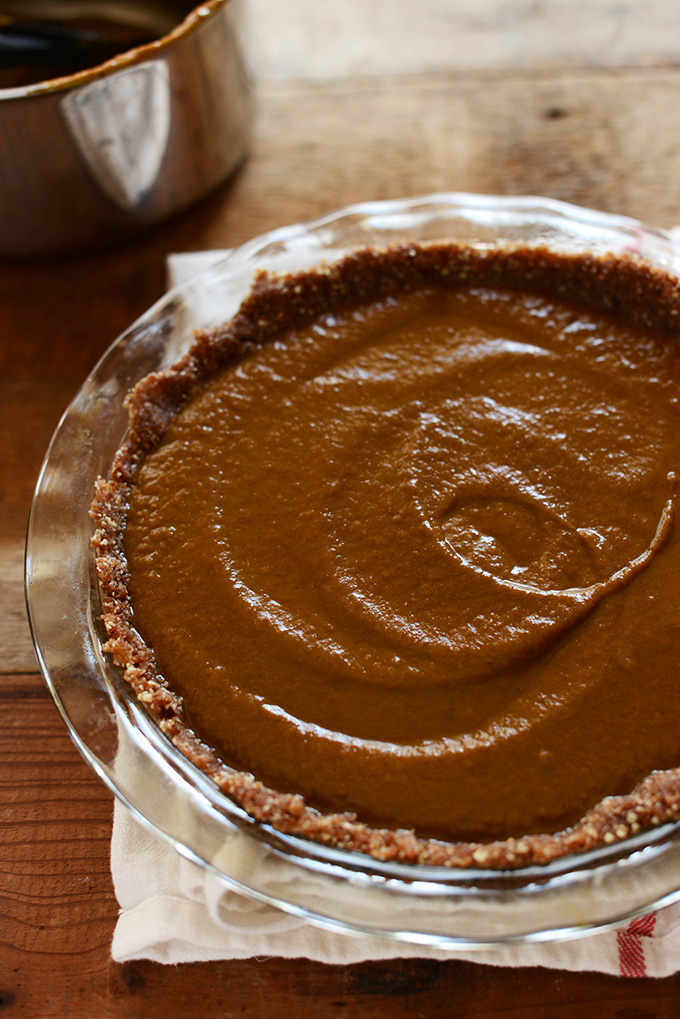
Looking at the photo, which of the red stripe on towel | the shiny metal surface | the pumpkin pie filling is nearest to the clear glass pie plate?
the pumpkin pie filling

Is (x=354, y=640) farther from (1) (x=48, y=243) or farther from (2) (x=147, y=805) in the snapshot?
(1) (x=48, y=243)

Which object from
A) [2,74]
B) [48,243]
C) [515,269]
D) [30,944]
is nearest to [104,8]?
[2,74]

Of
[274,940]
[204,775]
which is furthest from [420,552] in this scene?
[274,940]

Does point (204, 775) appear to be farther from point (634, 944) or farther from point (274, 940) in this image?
point (634, 944)

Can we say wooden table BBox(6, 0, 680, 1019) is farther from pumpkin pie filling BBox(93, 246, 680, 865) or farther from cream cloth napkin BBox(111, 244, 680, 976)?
pumpkin pie filling BBox(93, 246, 680, 865)

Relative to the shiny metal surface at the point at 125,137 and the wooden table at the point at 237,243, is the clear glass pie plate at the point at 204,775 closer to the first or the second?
the wooden table at the point at 237,243

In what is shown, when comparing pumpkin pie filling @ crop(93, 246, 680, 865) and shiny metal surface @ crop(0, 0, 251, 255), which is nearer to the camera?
pumpkin pie filling @ crop(93, 246, 680, 865)

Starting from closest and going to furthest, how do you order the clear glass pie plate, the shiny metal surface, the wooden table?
1. the clear glass pie plate
2. the wooden table
3. the shiny metal surface
